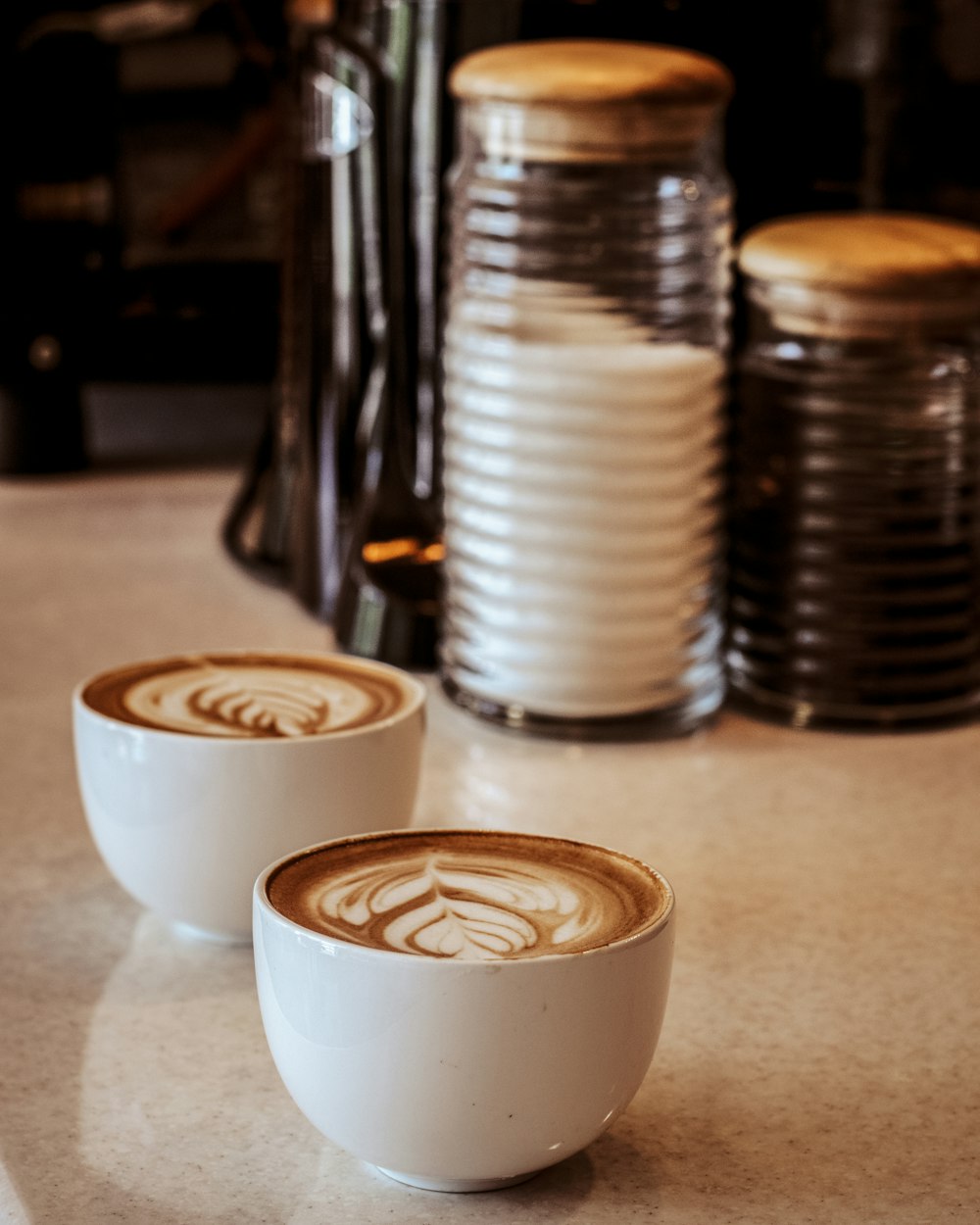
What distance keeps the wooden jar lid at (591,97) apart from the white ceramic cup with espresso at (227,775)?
0.25 meters

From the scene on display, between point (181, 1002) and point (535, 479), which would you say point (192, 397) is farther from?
point (181, 1002)

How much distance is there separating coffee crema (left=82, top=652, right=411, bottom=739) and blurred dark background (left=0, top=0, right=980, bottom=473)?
1.35 ft

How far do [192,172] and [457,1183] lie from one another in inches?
41.7

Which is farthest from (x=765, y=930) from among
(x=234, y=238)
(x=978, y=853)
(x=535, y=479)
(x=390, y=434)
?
(x=234, y=238)

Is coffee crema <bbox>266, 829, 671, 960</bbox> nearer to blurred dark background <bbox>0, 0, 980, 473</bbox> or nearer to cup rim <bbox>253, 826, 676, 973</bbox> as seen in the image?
cup rim <bbox>253, 826, 676, 973</bbox>

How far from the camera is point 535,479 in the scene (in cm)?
70

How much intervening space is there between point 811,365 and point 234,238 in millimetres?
678

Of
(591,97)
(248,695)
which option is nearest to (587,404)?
(591,97)

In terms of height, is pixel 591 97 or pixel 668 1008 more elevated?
pixel 591 97

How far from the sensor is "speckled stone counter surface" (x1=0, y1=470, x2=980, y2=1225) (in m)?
0.40

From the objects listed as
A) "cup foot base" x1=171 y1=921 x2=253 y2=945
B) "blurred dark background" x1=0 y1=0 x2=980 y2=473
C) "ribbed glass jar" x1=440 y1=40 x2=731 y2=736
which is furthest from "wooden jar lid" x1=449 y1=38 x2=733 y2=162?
"cup foot base" x1=171 y1=921 x2=253 y2=945

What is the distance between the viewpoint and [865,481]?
0.73 metres

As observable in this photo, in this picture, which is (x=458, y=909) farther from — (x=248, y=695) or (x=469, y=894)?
(x=248, y=695)

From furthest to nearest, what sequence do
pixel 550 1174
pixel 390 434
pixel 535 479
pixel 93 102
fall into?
1. pixel 93 102
2. pixel 390 434
3. pixel 535 479
4. pixel 550 1174
